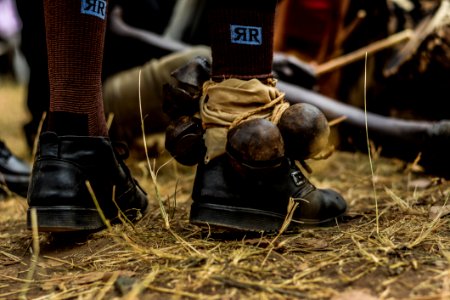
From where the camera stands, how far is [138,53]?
2559 millimetres

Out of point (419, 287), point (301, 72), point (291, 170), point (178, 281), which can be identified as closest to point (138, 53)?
point (301, 72)

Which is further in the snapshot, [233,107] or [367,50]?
[367,50]

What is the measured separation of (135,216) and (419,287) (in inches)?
29.0

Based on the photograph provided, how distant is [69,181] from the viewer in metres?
1.10

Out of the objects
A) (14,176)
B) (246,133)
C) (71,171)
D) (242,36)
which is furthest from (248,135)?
(14,176)

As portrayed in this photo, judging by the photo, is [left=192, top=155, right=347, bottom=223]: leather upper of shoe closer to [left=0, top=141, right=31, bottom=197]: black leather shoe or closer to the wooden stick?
[left=0, top=141, right=31, bottom=197]: black leather shoe

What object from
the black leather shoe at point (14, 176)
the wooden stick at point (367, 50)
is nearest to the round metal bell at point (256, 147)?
the black leather shoe at point (14, 176)

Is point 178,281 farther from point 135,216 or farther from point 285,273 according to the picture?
point 135,216

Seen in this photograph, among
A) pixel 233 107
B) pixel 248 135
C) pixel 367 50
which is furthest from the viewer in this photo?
pixel 367 50

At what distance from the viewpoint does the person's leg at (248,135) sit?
1094 mm

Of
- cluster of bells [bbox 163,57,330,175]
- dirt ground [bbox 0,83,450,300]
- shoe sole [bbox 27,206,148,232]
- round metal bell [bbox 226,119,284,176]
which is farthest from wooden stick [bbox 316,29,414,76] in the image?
shoe sole [bbox 27,206,148,232]

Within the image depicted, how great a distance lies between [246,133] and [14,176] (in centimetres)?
103

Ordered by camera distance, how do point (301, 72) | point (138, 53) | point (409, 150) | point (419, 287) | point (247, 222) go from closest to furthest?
point (419, 287) < point (247, 222) < point (409, 150) < point (301, 72) < point (138, 53)

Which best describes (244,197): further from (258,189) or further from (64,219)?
(64,219)
